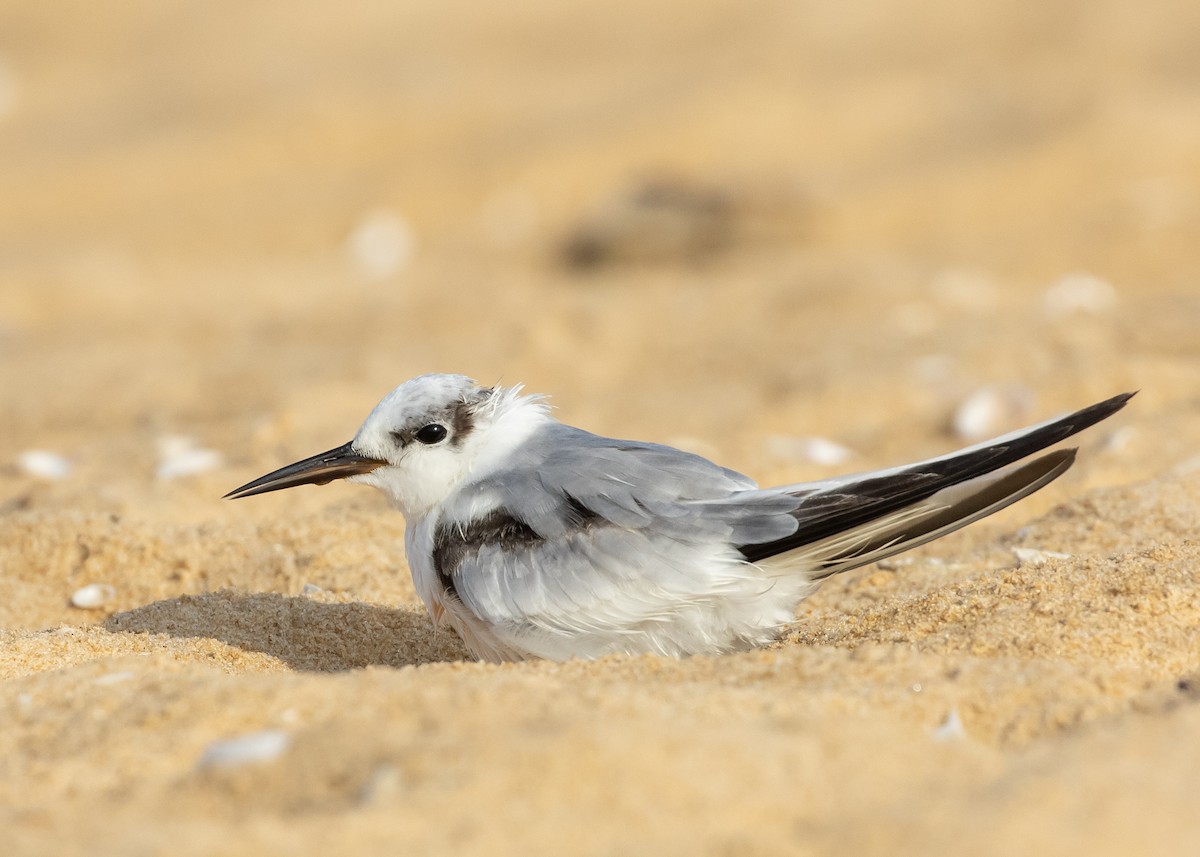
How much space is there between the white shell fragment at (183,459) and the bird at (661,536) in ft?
7.12

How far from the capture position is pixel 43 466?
17.6 feet

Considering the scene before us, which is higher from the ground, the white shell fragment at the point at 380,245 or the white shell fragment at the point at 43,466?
the white shell fragment at the point at 380,245

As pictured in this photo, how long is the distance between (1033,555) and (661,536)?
4.25ft

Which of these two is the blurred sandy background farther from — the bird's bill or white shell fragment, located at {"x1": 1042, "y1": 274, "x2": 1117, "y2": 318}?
the bird's bill

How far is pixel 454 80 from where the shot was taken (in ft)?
45.7

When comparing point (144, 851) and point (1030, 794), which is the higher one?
point (144, 851)

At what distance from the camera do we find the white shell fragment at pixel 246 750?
7.28ft

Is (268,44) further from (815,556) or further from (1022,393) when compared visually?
(815,556)

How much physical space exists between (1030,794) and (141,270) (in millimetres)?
9143

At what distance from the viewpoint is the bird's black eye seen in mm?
3338

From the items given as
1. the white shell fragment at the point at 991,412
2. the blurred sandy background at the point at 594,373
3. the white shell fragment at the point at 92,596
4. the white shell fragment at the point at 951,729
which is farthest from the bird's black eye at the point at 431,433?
the white shell fragment at the point at 991,412

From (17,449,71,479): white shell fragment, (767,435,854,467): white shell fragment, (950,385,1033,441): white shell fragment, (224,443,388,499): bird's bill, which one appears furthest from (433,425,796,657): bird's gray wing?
(17,449,71,479): white shell fragment

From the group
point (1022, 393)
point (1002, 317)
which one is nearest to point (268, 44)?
point (1002, 317)

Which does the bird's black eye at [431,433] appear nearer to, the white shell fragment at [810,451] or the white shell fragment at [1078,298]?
the white shell fragment at [810,451]
